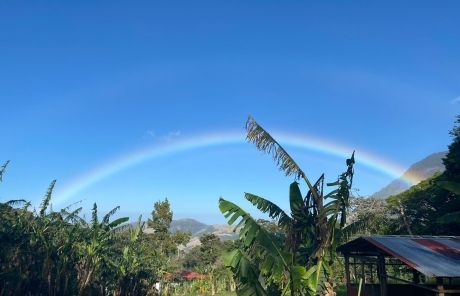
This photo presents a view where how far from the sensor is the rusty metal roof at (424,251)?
1150 centimetres

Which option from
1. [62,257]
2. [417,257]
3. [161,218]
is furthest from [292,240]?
[161,218]

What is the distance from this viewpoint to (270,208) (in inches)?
479

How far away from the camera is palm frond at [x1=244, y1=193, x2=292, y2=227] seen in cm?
1196

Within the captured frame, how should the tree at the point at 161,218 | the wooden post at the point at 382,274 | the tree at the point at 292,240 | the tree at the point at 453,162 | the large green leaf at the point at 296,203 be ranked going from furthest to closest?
1. the tree at the point at 161,218
2. the tree at the point at 453,162
3. the wooden post at the point at 382,274
4. the large green leaf at the point at 296,203
5. the tree at the point at 292,240

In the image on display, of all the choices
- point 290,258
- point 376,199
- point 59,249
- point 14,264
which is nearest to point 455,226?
point 376,199

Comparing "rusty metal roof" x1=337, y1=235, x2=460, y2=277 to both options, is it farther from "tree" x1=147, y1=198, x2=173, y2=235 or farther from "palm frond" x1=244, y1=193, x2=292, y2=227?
"tree" x1=147, y1=198, x2=173, y2=235

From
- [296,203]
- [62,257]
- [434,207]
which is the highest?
[434,207]

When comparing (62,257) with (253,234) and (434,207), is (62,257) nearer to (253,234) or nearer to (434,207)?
(253,234)

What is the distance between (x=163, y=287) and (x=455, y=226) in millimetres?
22138

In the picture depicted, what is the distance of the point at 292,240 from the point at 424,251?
5035 mm

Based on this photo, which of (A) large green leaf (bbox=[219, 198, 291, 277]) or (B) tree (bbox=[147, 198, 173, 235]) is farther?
(B) tree (bbox=[147, 198, 173, 235])

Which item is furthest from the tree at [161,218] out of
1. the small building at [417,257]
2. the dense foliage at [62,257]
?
the small building at [417,257]

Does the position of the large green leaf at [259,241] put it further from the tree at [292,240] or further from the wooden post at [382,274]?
the wooden post at [382,274]

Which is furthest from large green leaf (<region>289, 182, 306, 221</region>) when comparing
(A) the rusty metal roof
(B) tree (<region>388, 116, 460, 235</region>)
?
(B) tree (<region>388, 116, 460, 235</region>)
